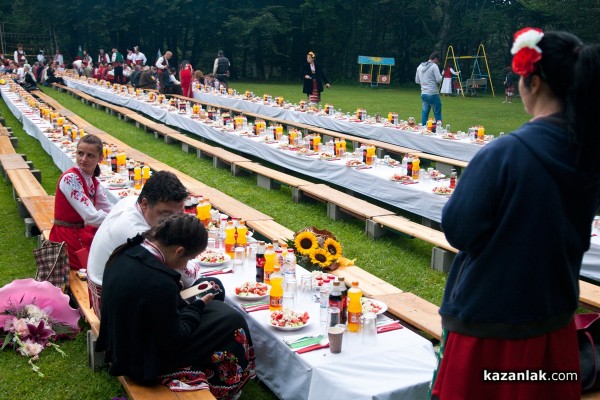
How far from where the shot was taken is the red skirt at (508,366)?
2.27 m

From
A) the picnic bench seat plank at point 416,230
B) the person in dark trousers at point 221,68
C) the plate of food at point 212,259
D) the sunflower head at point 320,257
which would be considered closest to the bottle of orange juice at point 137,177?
the picnic bench seat plank at point 416,230

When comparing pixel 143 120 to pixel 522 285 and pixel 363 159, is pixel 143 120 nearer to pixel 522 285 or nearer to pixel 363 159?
pixel 363 159

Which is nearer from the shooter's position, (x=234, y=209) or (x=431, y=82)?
(x=234, y=209)

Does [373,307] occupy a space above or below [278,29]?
below

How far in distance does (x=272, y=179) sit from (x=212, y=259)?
5.31 metres

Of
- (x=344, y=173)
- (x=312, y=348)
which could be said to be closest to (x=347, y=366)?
(x=312, y=348)

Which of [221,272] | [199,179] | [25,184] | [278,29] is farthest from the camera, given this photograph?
[278,29]

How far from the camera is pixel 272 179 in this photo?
10.2m

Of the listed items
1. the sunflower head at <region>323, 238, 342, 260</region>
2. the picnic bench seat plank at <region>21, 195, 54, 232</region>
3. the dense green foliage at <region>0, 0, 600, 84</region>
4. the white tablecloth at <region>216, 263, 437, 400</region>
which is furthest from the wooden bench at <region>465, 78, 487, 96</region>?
the white tablecloth at <region>216, 263, 437, 400</region>

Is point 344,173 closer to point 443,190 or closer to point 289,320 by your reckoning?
point 443,190

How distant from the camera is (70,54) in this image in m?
43.5

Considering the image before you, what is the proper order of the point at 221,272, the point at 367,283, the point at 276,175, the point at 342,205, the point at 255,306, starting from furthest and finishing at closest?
1. the point at 276,175
2. the point at 342,205
3. the point at 367,283
4. the point at 221,272
5. the point at 255,306

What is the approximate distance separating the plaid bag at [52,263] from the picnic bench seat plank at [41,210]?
1.47 meters

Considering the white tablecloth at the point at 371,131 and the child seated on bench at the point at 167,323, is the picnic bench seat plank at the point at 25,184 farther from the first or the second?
the white tablecloth at the point at 371,131
